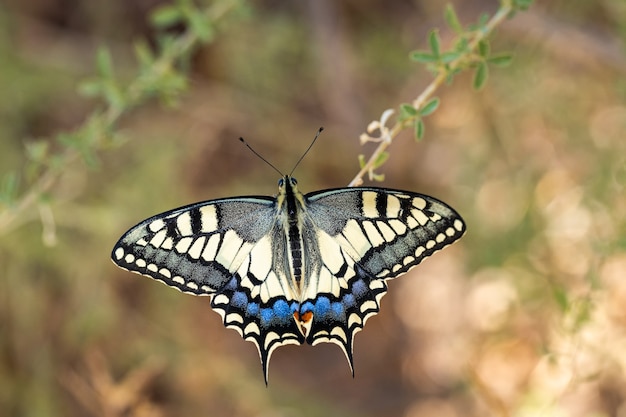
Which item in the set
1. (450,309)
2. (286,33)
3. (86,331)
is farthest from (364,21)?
(86,331)

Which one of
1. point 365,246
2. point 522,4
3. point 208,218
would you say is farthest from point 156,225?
point 522,4

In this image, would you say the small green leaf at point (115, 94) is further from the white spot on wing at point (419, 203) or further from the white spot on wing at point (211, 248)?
the white spot on wing at point (419, 203)

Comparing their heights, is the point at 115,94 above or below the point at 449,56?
above

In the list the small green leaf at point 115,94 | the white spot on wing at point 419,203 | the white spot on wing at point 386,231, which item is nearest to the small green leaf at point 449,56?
the white spot on wing at point 419,203

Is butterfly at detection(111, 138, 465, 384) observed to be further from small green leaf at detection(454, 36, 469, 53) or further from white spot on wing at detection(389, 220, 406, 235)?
small green leaf at detection(454, 36, 469, 53)

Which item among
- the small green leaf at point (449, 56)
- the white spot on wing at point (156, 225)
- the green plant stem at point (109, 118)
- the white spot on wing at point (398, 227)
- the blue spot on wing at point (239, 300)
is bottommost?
the blue spot on wing at point (239, 300)

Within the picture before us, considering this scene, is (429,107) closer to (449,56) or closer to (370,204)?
(449,56)
